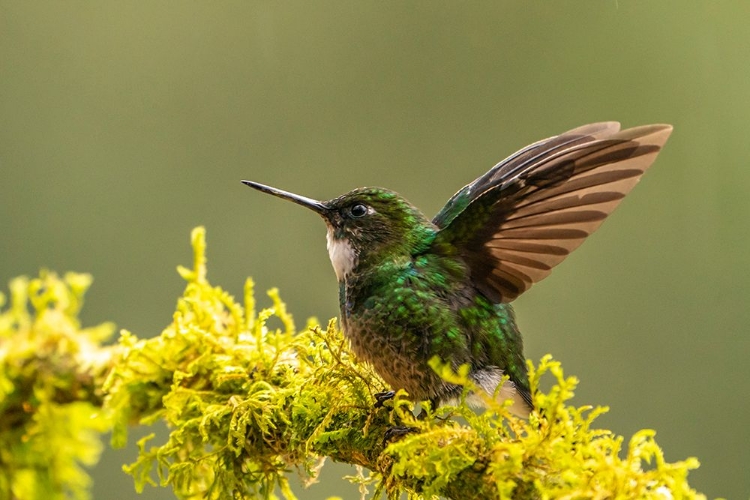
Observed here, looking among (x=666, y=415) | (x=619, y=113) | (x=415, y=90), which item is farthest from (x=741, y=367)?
(x=415, y=90)

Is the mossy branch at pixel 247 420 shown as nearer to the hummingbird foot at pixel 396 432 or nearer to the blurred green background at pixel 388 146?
the hummingbird foot at pixel 396 432

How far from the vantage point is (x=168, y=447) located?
180cm

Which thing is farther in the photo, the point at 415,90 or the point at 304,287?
the point at 415,90

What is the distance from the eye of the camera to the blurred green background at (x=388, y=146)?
5527 mm

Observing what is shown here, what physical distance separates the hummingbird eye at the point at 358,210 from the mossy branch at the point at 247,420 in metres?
0.35

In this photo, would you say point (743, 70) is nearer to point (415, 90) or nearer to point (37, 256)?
point (415, 90)

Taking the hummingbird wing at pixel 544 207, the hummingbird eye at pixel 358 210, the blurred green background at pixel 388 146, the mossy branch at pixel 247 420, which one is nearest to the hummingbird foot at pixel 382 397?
the mossy branch at pixel 247 420

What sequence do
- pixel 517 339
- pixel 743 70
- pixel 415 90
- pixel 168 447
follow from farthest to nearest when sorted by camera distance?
pixel 415 90 → pixel 743 70 → pixel 517 339 → pixel 168 447

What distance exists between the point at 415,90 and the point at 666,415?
3225 millimetres

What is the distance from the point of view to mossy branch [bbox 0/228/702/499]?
1.26 meters

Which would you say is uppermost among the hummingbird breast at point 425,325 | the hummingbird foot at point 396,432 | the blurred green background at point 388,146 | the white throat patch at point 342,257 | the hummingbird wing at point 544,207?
the blurred green background at point 388,146

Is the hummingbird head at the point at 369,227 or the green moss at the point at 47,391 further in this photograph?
the hummingbird head at the point at 369,227

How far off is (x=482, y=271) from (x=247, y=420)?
0.70m

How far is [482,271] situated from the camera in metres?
2.02
